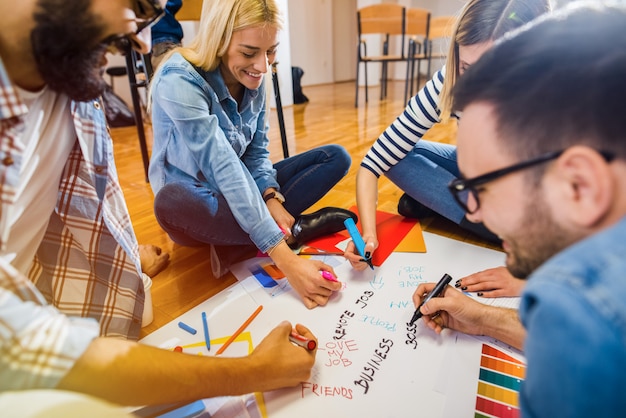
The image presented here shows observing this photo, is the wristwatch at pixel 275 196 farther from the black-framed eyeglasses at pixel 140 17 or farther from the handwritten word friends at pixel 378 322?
the black-framed eyeglasses at pixel 140 17

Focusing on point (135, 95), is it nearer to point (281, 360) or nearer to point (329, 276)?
point (329, 276)

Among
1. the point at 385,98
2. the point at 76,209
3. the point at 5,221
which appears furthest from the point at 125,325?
the point at 385,98

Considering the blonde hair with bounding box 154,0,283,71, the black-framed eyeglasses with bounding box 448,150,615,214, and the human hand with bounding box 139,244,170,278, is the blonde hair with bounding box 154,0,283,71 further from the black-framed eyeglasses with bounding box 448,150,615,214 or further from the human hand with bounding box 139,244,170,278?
the black-framed eyeglasses with bounding box 448,150,615,214

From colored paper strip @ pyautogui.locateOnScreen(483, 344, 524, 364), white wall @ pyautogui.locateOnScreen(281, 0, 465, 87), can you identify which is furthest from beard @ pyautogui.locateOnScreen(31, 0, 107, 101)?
white wall @ pyautogui.locateOnScreen(281, 0, 465, 87)

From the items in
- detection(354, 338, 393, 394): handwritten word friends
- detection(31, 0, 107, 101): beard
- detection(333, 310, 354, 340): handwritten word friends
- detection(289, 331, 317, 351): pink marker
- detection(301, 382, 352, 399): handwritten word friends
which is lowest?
detection(333, 310, 354, 340): handwritten word friends

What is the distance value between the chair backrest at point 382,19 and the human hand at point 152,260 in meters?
3.21

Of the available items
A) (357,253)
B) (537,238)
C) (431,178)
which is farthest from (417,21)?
(537,238)

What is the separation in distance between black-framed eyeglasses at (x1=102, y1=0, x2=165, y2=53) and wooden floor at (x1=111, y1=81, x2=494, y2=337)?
585mm

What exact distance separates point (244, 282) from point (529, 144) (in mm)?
778

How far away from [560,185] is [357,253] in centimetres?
67

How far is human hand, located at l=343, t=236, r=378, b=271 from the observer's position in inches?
38.3

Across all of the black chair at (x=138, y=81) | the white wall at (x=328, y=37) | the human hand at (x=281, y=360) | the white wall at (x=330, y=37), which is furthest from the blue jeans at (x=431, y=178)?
the white wall at (x=330, y=37)

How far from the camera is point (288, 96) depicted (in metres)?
4.09

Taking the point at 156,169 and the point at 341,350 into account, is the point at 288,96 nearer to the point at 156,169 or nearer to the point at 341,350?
the point at 156,169
